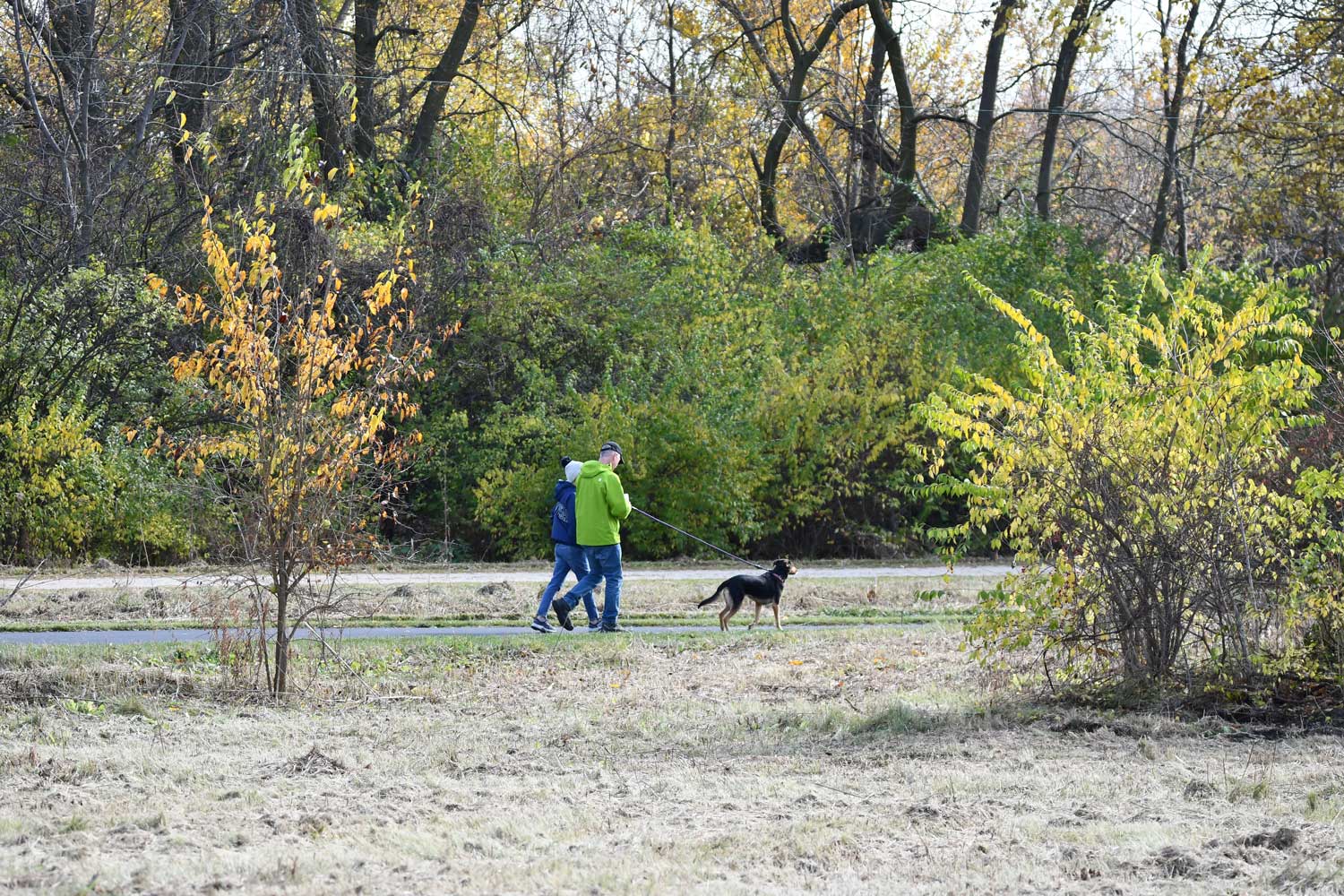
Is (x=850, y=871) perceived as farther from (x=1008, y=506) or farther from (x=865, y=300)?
(x=865, y=300)

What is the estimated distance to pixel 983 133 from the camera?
97.6 feet

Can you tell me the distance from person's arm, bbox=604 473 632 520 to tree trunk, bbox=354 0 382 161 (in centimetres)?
1264

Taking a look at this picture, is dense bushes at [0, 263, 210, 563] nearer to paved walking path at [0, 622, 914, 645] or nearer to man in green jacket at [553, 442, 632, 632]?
paved walking path at [0, 622, 914, 645]

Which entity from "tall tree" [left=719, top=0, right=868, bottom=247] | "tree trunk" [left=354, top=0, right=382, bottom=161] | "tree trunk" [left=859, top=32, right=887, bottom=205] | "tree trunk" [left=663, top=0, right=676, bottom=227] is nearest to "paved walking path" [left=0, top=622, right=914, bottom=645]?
"tree trunk" [left=354, top=0, right=382, bottom=161]

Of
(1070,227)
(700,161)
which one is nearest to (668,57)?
(700,161)

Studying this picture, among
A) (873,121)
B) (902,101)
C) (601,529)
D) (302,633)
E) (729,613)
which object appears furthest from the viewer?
(873,121)

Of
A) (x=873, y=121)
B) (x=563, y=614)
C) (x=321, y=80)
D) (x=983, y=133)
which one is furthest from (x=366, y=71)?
(x=563, y=614)

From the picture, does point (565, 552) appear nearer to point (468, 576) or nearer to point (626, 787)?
point (468, 576)

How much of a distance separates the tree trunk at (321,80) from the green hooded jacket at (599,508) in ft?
28.5

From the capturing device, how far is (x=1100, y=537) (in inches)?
381

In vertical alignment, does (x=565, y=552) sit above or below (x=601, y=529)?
below

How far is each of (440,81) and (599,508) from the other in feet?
47.0

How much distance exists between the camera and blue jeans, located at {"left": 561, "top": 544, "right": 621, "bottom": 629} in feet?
45.2

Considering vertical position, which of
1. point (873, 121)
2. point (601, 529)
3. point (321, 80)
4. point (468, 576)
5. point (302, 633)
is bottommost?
point (302, 633)
